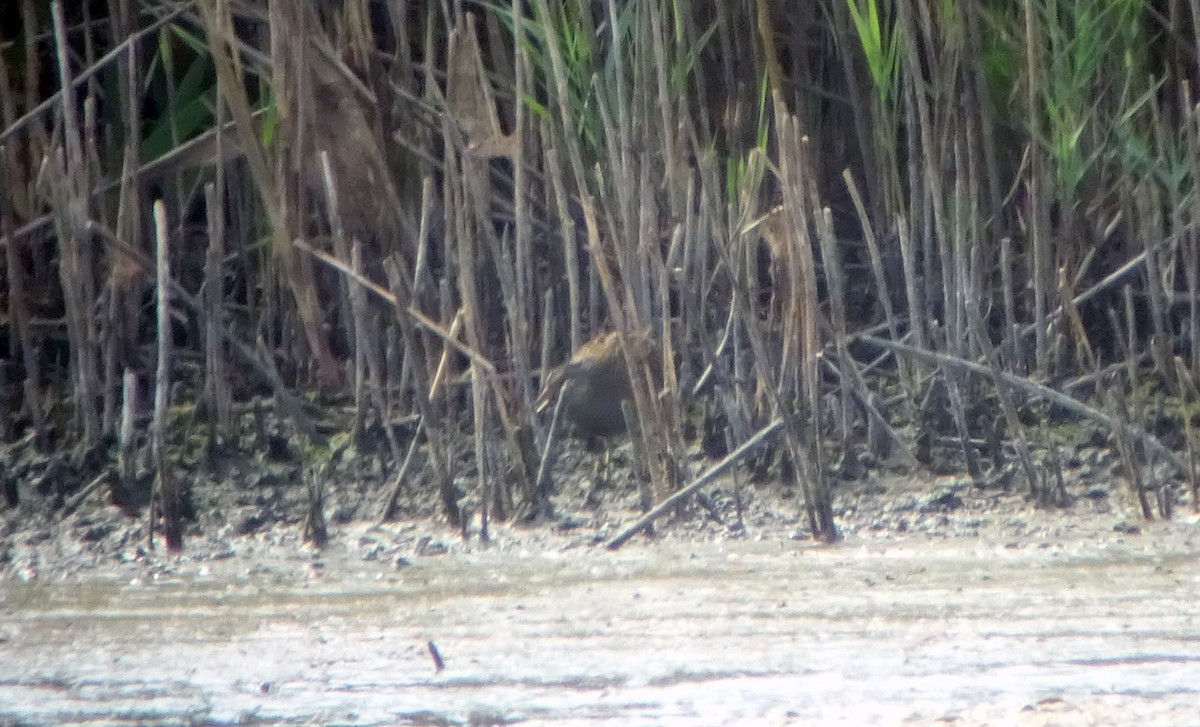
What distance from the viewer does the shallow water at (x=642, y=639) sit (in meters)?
1.69

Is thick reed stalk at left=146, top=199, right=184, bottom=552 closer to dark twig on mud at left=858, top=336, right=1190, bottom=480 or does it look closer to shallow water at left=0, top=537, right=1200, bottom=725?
shallow water at left=0, top=537, right=1200, bottom=725

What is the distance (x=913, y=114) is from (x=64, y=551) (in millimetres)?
1585

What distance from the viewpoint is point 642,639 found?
6.26 feet

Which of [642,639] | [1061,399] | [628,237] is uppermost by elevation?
[628,237]

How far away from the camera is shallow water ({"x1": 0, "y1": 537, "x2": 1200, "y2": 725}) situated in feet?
5.54

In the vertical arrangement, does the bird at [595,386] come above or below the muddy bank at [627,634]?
above

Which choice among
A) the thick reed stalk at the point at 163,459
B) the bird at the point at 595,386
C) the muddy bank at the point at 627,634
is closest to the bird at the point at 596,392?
the bird at the point at 595,386

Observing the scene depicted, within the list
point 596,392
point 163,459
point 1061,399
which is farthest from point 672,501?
point 163,459

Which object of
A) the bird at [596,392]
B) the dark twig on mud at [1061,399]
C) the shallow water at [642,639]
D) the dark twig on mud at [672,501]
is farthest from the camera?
the bird at [596,392]

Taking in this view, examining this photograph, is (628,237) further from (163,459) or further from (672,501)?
(163,459)

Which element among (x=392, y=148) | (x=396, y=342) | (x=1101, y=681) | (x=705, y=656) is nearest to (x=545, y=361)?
(x=396, y=342)

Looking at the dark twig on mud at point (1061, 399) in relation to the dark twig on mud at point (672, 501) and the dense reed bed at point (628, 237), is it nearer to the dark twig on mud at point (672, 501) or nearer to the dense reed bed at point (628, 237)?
the dense reed bed at point (628, 237)

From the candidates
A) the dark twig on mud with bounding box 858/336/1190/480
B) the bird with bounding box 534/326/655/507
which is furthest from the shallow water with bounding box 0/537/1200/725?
the bird with bounding box 534/326/655/507

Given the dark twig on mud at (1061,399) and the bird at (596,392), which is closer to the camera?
the dark twig on mud at (1061,399)
